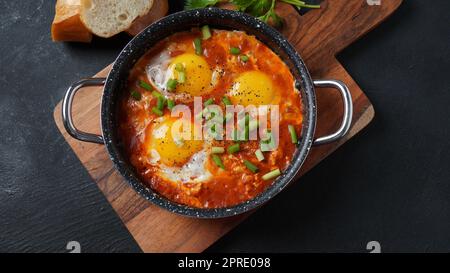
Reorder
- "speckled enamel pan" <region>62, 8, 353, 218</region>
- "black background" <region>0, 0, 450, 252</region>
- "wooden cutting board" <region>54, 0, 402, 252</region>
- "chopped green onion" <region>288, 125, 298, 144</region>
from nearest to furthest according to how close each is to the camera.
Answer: "speckled enamel pan" <region>62, 8, 353, 218</region> < "chopped green onion" <region>288, 125, 298, 144</region> < "wooden cutting board" <region>54, 0, 402, 252</region> < "black background" <region>0, 0, 450, 252</region>

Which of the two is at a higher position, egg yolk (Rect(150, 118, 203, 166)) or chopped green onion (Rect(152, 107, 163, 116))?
chopped green onion (Rect(152, 107, 163, 116))

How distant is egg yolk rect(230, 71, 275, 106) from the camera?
9.04ft

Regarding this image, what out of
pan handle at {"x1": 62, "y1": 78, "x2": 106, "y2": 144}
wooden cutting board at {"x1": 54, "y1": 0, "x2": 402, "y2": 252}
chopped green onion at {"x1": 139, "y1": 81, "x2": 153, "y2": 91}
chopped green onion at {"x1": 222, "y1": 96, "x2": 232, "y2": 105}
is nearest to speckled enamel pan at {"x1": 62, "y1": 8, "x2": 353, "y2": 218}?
pan handle at {"x1": 62, "y1": 78, "x2": 106, "y2": 144}

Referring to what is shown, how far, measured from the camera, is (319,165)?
10.3ft

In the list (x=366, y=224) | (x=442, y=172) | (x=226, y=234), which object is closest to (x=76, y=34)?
(x=226, y=234)

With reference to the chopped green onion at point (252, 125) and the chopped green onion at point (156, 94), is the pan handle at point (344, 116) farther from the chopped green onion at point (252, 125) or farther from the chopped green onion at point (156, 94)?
the chopped green onion at point (156, 94)

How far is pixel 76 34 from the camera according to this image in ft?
10.0

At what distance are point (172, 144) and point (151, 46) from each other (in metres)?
0.54

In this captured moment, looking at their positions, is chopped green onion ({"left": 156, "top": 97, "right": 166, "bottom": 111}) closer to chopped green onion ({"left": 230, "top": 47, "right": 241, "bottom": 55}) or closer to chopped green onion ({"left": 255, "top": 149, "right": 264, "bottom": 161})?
chopped green onion ({"left": 230, "top": 47, "right": 241, "bottom": 55})

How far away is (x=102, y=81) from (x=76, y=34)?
0.47m

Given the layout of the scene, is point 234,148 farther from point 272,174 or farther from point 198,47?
point 198,47

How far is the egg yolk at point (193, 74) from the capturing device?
277 cm

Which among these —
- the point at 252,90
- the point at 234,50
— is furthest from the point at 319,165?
the point at 234,50

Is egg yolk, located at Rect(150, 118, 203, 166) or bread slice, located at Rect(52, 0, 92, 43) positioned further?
bread slice, located at Rect(52, 0, 92, 43)
